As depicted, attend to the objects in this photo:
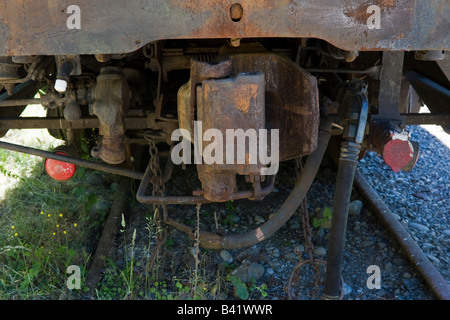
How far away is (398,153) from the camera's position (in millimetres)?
2301

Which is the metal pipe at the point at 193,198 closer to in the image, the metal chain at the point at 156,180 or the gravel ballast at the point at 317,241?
the metal chain at the point at 156,180

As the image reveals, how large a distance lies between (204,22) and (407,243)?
6.49 feet

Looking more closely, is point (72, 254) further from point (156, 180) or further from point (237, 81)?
point (237, 81)

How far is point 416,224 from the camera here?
11.1ft

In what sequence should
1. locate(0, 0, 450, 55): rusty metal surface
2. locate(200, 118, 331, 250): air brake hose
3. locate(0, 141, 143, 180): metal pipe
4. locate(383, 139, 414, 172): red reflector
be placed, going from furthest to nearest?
1. locate(0, 141, 143, 180): metal pipe
2. locate(200, 118, 331, 250): air brake hose
3. locate(383, 139, 414, 172): red reflector
4. locate(0, 0, 450, 55): rusty metal surface

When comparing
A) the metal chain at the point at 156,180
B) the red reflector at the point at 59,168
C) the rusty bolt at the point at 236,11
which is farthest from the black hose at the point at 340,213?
the red reflector at the point at 59,168

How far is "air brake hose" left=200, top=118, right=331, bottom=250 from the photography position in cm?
261

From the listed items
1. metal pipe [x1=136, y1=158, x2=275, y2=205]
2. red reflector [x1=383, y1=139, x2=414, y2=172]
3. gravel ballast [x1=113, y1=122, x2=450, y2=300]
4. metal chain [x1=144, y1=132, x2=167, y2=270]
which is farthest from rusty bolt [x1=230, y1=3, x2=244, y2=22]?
gravel ballast [x1=113, y1=122, x2=450, y2=300]

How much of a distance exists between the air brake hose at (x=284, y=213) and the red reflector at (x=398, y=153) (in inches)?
16.4

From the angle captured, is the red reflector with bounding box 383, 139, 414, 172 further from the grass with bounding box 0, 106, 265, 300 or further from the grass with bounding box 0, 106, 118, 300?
the grass with bounding box 0, 106, 118, 300

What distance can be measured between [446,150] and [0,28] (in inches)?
161

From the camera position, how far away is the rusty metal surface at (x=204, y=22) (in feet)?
6.10
